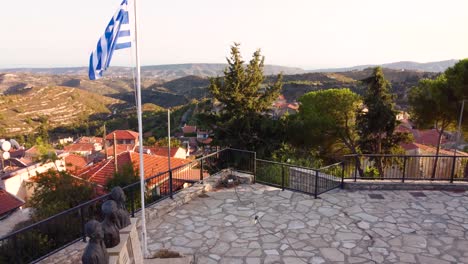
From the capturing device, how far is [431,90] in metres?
15.0

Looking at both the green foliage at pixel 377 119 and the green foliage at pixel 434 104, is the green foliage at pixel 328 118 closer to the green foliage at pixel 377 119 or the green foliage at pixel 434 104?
the green foliage at pixel 377 119

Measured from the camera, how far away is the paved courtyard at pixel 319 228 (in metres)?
5.35

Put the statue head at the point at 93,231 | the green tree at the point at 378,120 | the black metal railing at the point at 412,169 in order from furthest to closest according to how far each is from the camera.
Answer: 1. the green tree at the point at 378,120
2. the black metal railing at the point at 412,169
3. the statue head at the point at 93,231

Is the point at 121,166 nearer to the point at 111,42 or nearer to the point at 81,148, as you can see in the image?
the point at 111,42

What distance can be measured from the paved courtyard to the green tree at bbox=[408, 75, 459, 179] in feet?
27.1

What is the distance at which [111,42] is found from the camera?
4.80 metres

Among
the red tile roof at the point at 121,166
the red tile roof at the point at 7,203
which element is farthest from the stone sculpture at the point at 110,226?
the red tile roof at the point at 7,203

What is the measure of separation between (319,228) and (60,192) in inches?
470

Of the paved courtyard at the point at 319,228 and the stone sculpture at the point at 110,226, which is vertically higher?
the stone sculpture at the point at 110,226

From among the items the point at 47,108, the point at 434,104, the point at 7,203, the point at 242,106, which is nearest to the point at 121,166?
the point at 7,203

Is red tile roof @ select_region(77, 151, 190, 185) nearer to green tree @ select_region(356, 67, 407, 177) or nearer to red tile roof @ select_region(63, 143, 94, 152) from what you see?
green tree @ select_region(356, 67, 407, 177)

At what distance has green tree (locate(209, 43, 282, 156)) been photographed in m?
14.3

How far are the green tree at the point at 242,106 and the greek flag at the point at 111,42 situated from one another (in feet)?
30.7

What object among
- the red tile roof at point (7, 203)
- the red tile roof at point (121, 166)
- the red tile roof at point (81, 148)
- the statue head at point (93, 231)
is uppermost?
the statue head at point (93, 231)
